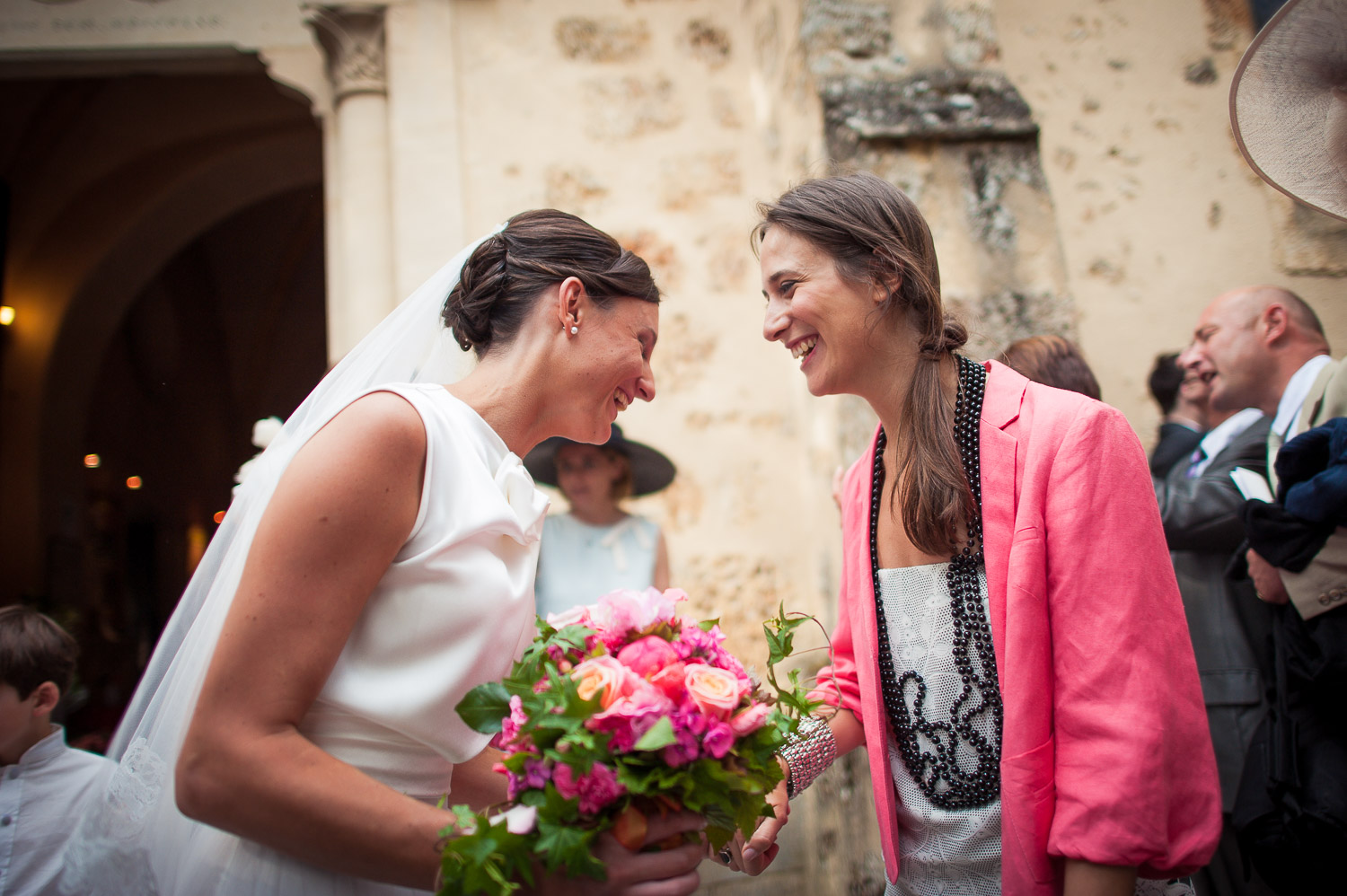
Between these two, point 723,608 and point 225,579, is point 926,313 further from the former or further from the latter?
point 723,608

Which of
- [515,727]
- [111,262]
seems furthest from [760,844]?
[111,262]

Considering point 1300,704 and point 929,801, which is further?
point 1300,704

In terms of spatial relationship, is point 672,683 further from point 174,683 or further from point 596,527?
point 596,527

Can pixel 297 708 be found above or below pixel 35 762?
above

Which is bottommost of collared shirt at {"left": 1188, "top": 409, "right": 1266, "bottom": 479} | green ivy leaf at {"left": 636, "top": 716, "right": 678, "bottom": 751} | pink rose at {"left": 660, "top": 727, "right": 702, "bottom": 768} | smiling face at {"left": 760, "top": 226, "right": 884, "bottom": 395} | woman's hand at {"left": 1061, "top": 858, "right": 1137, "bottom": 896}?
woman's hand at {"left": 1061, "top": 858, "right": 1137, "bottom": 896}

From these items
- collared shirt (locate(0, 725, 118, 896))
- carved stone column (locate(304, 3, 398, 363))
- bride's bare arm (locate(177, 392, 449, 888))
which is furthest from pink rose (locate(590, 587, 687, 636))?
carved stone column (locate(304, 3, 398, 363))

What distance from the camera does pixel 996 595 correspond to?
157 centimetres

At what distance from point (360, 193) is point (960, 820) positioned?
3822 millimetres

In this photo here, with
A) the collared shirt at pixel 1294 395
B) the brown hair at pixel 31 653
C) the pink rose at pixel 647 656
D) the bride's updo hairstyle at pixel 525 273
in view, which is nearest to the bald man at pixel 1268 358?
the collared shirt at pixel 1294 395

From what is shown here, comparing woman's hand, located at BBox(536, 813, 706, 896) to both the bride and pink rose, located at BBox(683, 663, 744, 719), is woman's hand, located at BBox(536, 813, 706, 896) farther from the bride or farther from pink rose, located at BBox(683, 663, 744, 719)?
pink rose, located at BBox(683, 663, 744, 719)

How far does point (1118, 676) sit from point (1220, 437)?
6.82 feet

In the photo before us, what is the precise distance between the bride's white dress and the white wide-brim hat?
5.16 ft

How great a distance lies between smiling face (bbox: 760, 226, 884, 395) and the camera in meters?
1.81

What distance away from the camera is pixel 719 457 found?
4.19 metres
